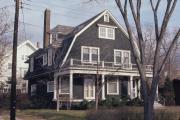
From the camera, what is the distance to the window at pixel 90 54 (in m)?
44.0

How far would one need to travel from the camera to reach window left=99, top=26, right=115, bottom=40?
45.9 metres

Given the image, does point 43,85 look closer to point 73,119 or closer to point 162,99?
point 162,99

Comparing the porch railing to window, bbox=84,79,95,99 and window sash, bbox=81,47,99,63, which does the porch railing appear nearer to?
window sash, bbox=81,47,99,63

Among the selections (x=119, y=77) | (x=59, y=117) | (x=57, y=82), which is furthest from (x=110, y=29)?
(x=59, y=117)

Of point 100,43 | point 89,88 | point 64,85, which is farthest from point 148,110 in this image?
point 100,43

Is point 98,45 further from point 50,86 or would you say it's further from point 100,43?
point 50,86

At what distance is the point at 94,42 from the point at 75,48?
2561mm

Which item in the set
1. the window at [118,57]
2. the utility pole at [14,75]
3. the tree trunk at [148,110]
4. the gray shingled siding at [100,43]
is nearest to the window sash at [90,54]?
the gray shingled siding at [100,43]

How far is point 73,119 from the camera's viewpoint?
2722 centimetres

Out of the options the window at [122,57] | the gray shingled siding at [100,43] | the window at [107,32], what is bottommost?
the window at [122,57]

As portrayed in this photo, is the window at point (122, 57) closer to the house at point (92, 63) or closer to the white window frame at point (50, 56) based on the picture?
the house at point (92, 63)

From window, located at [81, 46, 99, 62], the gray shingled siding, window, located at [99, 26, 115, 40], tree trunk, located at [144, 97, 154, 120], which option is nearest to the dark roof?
the gray shingled siding

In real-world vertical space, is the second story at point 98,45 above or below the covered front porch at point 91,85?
above

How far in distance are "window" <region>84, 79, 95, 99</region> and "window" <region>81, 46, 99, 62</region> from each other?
7.58 ft
